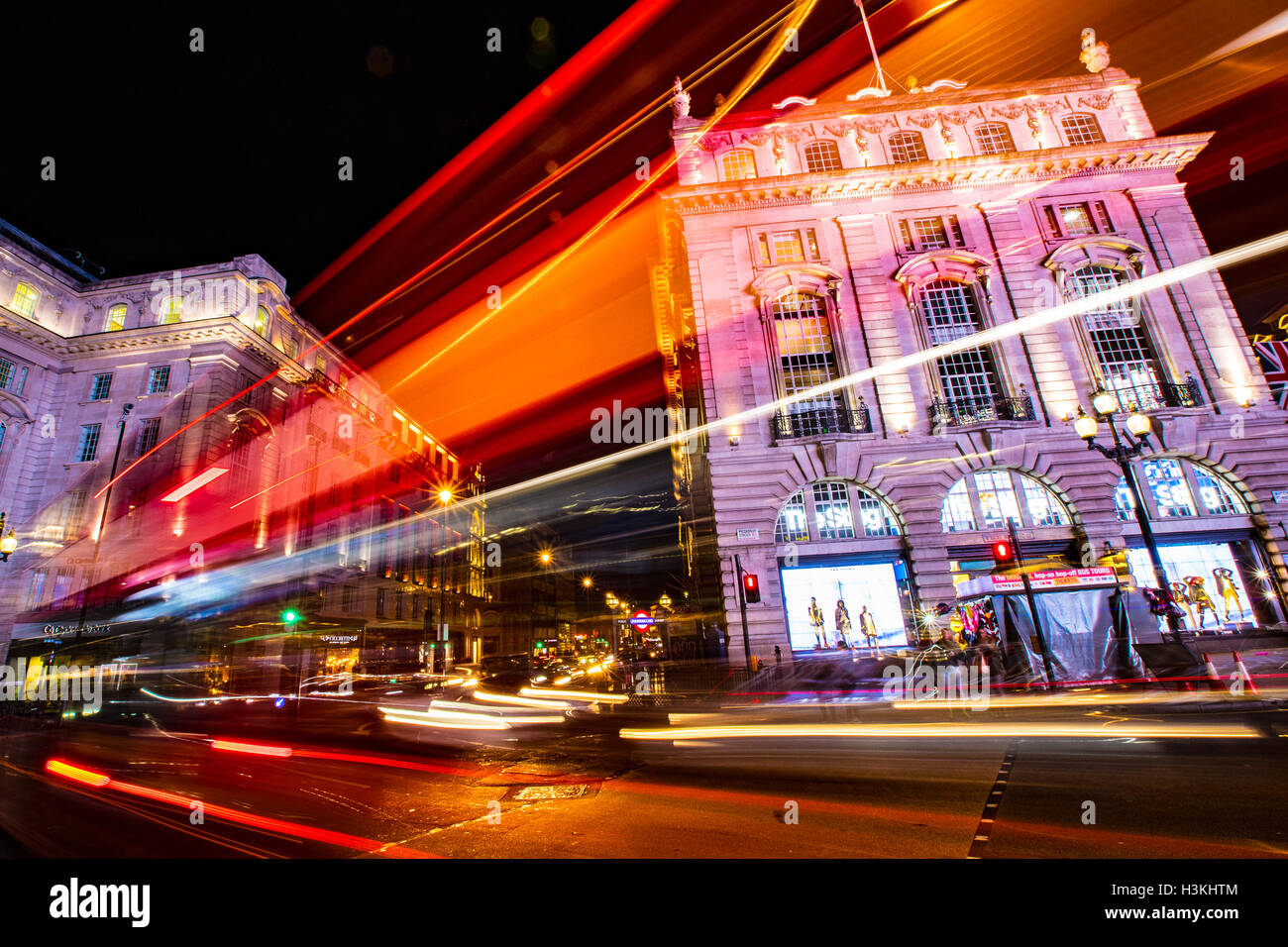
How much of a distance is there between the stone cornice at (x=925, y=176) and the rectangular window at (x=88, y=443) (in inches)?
1421

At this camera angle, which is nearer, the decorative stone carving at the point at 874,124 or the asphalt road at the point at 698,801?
the asphalt road at the point at 698,801

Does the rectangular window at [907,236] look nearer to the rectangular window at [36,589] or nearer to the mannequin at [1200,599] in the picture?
the mannequin at [1200,599]

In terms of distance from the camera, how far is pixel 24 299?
32.4 m

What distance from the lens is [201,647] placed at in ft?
96.8

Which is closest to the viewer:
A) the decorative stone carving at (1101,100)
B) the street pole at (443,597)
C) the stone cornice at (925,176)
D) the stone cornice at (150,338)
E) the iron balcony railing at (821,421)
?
the iron balcony railing at (821,421)

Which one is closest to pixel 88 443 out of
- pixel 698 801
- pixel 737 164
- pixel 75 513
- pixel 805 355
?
pixel 75 513

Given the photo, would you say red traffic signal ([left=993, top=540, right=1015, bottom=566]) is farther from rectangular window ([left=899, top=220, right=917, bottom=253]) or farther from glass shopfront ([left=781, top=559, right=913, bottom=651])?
rectangular window ([left=899, top=220, right=917, bottom=253])

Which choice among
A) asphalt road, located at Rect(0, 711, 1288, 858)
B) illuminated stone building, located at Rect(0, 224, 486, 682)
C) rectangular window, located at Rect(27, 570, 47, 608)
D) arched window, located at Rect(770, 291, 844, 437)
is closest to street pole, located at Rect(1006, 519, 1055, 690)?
asphalt road, located at Rect(0, 711, 1288, 858)

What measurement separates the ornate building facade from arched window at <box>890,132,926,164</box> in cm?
15

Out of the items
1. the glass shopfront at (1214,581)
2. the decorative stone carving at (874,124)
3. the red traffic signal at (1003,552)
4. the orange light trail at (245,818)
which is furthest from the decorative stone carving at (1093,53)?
the orange light trail at (245,818)

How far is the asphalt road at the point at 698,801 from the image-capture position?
16.8 feet

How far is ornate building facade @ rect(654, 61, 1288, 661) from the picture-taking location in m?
21.7
